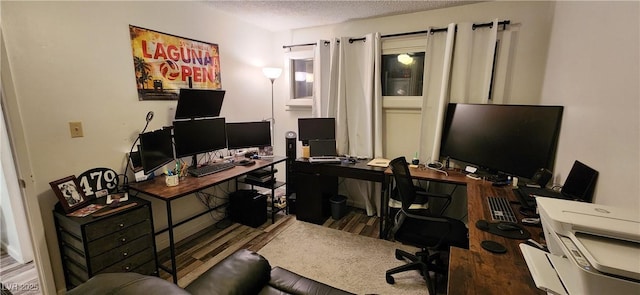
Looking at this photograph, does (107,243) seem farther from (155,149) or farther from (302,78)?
(302,78)

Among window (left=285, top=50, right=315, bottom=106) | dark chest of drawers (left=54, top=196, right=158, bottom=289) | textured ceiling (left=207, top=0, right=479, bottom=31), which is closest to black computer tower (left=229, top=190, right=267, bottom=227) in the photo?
dark chest of drawers (left=54, top=196, right=158, bottom=289)

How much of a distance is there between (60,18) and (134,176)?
1276 mm

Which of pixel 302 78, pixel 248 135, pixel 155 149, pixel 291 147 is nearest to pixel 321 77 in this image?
pixel 302 78

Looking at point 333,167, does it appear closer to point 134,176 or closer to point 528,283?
point 134,176

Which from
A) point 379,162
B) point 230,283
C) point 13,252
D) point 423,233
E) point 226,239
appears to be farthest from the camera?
point 379,162

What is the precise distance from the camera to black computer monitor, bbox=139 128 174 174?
2158 mm

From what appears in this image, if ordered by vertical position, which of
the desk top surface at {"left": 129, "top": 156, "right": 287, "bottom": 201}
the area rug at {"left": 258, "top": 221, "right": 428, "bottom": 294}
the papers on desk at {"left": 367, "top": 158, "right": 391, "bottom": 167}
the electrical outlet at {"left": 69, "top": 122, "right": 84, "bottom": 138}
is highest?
the electrical outlet at {"left": 69, "top": 122, "right": 84, "bottom": 138}

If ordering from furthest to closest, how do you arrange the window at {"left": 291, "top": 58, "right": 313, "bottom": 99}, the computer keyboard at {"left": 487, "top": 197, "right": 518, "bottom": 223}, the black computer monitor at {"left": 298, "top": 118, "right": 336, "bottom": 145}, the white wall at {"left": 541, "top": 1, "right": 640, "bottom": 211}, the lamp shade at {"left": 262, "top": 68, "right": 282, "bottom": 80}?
the window at {"left": 291, "top": 58, "right": 313, "bottom": 99}
the lamp shade at {"left": 262, "top": 68, "right": 282, "bottom": 80}
the black computer monitor at {"left": 298, "top": 118, "right": 336, "bottom": 145}
the computer keyboard at {"left": 487, "top": 197, "right": 518, "bottom": 223}
the white wall at {"left": 541, "top": 1, "right": 640, "bottom": 211}

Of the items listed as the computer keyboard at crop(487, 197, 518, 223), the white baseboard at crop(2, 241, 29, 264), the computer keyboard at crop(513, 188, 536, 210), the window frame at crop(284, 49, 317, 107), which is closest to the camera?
the computer keyboard at crop(487, 197, 518, 223)

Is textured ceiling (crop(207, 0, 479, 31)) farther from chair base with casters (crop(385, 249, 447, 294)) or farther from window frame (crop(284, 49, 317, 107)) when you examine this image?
chair base with casters (crop(385, 249, 447, 294))

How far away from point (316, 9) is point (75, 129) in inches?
95.4

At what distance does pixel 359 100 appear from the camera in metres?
3.45

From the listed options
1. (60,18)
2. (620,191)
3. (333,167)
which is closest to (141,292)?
(620,191)

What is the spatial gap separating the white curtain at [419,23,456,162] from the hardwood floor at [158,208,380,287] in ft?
3.57
